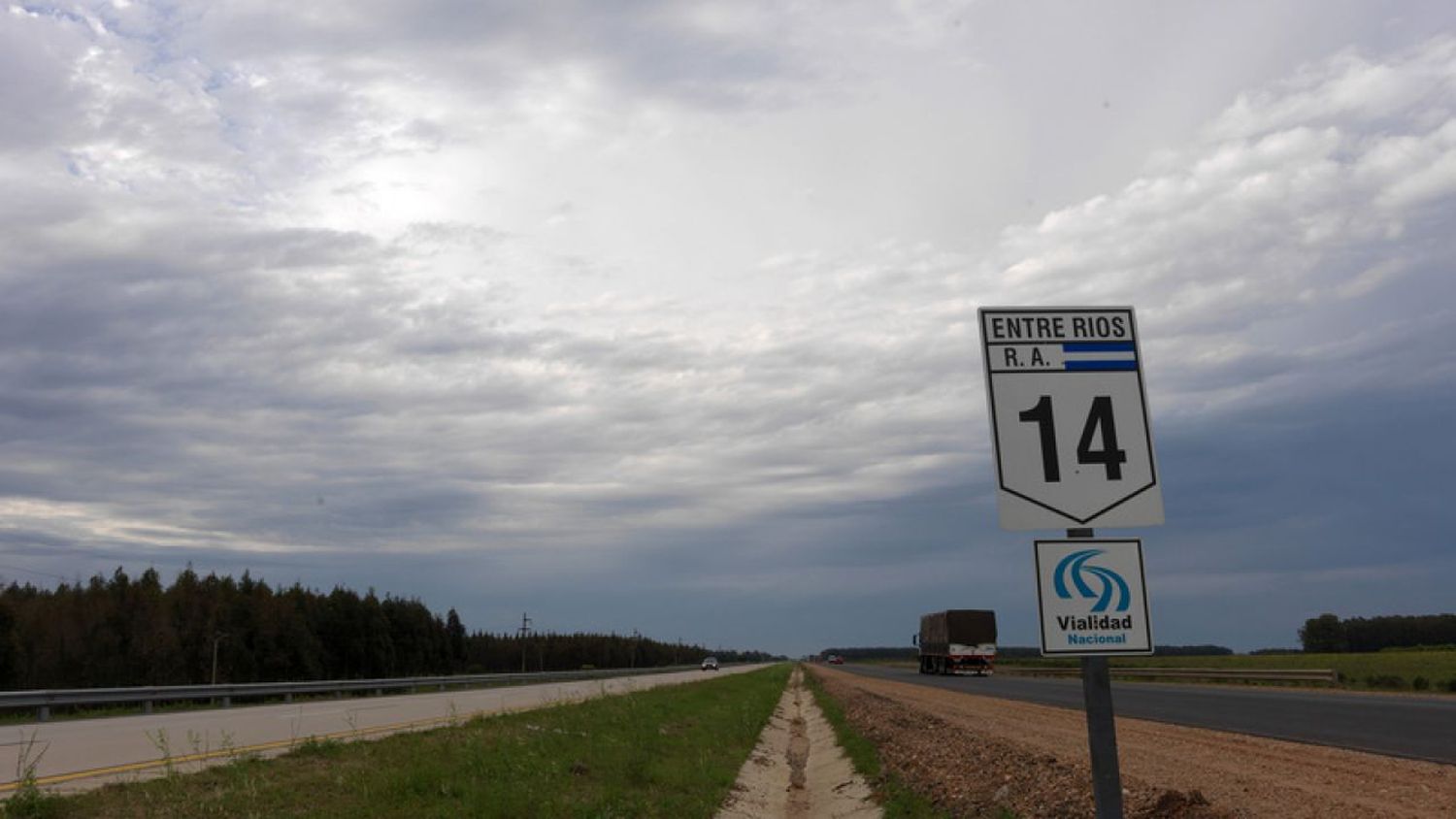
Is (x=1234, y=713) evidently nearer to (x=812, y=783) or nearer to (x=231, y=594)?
(x=812, y=783)

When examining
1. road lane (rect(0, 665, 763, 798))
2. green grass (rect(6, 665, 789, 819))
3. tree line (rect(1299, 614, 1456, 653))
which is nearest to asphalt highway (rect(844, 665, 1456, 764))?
green grass (rect(6, 665, 789, 819))

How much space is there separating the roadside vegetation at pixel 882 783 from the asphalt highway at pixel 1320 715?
7379 mm

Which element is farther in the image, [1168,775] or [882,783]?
[882,783]

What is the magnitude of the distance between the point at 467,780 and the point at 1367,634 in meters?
152

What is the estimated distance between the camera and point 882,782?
18.6m

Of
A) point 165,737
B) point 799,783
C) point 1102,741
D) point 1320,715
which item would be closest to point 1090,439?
point 1102,741

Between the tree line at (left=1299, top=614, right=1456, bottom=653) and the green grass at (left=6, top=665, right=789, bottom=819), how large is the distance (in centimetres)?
13637

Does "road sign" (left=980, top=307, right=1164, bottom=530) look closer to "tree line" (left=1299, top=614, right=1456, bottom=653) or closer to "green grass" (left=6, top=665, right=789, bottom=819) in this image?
"green grass" (left=6, top=665, right=789, bottom=819)

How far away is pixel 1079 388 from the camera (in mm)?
4867

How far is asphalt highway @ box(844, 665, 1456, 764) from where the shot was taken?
746 inches

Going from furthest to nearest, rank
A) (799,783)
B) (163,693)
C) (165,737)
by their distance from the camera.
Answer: (163,693) → (799,783) → (165,737)

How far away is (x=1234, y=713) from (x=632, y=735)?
16.2 m

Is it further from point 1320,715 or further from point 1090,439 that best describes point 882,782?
point 1090,439

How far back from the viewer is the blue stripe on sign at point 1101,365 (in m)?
4.91
